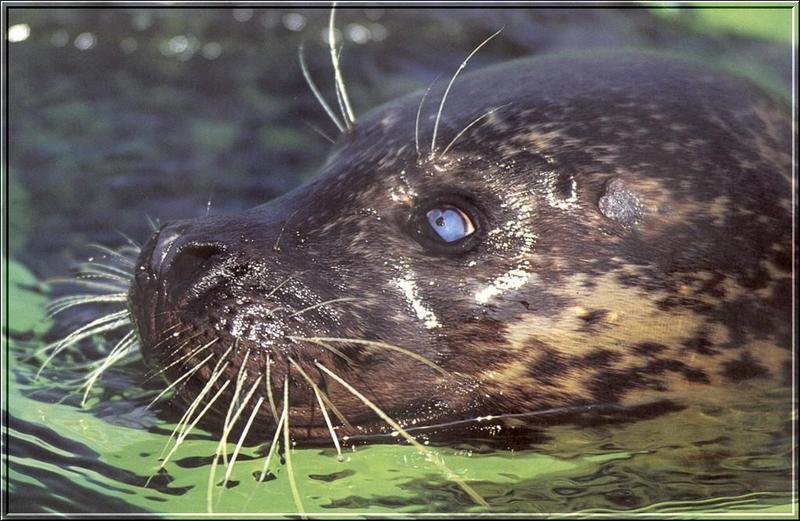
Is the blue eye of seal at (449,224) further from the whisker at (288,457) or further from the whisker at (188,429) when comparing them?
the whisker at (188,429)

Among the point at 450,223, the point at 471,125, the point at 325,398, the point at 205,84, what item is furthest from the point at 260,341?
the point at 205,84

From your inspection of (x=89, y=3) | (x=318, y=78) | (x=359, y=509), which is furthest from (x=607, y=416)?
(x=89, y=3)

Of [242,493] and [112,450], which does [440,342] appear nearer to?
[242,493]

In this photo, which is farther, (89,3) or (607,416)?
(89,3)

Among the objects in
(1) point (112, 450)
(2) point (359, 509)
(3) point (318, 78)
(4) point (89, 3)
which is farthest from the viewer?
(4) point (89, 3)

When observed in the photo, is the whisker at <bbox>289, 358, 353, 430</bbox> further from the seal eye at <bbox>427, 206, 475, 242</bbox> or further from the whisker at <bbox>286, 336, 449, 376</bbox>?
the seal eye at <bbox>427, 206, 475, 242</bbox>

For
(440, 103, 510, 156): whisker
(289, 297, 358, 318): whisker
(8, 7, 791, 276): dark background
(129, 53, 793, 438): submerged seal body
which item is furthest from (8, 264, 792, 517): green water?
(8, 7, 791, 276): dark background

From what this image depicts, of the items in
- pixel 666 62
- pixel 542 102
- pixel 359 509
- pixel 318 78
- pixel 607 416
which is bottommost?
pixel 359 509
